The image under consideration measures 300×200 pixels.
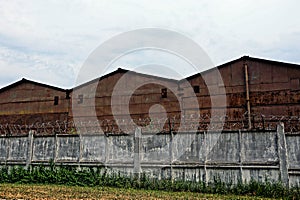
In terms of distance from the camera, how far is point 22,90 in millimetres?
20906

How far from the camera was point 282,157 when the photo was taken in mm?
9508

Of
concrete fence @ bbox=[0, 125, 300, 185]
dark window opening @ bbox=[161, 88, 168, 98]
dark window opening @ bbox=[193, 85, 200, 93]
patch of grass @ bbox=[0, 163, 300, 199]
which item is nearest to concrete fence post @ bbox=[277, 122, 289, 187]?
concrete fence @ bbox=[0, 125, 300, 185]

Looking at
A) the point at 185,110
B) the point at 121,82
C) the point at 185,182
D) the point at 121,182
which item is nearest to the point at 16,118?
the point at 121,82

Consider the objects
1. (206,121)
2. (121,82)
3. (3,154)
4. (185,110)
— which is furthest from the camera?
(121,82)

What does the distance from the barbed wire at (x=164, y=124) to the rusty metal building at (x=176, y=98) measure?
0.19 ft

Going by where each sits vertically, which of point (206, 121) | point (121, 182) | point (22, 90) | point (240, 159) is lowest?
point (121, 182)

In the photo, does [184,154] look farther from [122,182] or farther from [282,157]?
[282,157]

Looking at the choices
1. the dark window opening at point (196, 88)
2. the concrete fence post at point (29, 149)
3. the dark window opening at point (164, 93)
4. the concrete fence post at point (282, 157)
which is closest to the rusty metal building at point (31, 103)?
the dark window opening at point (164, 93)

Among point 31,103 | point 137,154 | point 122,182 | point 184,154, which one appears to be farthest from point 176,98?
point 31,103

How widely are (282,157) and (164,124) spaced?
22.0ft

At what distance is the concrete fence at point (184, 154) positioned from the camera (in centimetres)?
962

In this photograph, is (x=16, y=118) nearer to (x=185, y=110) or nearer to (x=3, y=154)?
(x=3, y=154)

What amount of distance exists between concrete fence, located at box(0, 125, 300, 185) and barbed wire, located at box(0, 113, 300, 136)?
6.30 ft

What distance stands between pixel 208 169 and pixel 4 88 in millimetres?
16011
